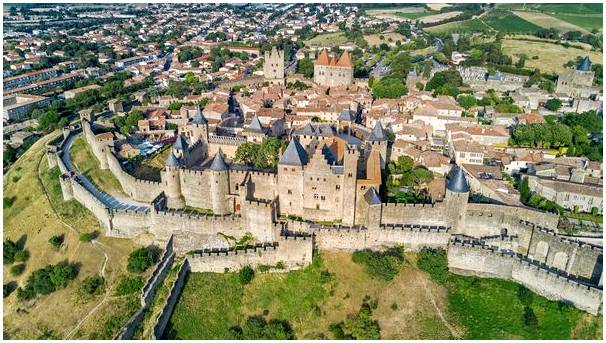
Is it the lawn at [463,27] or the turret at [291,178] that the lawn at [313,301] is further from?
the lawn at [463,27]

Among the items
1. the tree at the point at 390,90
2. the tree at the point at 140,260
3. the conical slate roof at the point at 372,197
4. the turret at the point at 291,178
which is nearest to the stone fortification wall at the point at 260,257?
the tree at the point at 140,260

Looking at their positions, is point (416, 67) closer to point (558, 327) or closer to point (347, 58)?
point (347, 58)

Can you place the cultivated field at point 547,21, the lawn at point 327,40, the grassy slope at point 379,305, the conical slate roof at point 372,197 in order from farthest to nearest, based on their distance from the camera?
the lawn at point 327,40 → the cultivated field at point 547,21 → the conical slate roof at point 372,197 → the grassy slope at point 379,305

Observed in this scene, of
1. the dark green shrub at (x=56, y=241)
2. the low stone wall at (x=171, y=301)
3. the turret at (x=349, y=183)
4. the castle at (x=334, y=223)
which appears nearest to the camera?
the low stone wall at (x=171, y=301)

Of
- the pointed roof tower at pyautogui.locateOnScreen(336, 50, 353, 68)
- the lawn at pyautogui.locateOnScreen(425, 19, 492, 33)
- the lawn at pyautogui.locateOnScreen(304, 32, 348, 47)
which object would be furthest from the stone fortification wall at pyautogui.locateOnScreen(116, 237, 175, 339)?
the lawn at pyautogui.locateOnScreen(425, 19, 492, 33)

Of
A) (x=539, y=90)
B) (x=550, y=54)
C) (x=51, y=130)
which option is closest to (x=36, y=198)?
(x=51, y=130)

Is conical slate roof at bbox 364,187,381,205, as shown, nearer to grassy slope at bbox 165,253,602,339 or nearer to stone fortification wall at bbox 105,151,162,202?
grassy slope at bbox 165,253,602,339

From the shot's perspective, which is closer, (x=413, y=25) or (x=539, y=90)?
(x=539, y=90)
